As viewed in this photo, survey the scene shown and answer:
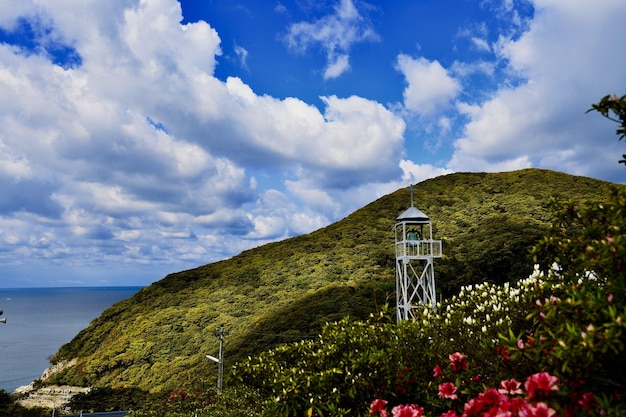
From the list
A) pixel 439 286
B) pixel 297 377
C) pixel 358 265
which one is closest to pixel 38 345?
pixel 358 265

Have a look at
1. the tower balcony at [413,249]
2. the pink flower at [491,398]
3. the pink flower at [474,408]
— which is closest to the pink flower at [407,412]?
the pink flower at [474,408]

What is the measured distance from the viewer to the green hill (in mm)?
25781

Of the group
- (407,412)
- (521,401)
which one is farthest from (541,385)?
(407,412)

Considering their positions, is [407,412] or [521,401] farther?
[407,412]

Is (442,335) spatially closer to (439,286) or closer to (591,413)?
(591,413)

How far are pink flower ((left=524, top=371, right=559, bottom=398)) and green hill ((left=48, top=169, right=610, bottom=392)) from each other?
1848cm

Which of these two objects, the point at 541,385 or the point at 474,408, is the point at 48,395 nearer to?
the point at 474,408

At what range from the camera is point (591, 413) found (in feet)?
10.7

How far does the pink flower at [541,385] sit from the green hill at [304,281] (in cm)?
1848

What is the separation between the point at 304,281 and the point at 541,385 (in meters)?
29.4

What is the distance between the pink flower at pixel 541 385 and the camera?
3328 mm

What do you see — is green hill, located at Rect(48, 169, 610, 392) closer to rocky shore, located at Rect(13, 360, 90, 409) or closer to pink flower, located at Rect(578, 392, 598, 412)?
rocky shore, located at Rect(13, 360, 90, 409)

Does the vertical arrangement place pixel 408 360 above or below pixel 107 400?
above

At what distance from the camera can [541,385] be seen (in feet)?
11.0
